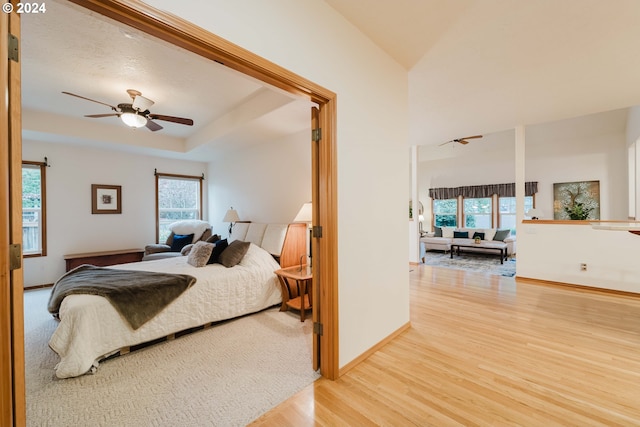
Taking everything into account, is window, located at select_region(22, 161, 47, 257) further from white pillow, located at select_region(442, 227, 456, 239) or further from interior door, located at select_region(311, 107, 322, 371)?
white pillow, located at select_region(442, 227, 456, 239)

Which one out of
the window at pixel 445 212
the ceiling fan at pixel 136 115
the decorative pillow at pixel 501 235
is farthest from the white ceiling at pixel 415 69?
the window at pixel 445 212

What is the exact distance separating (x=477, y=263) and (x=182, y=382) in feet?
21.8

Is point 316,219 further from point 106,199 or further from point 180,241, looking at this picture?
point 106,199

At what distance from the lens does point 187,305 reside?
8.84 ft

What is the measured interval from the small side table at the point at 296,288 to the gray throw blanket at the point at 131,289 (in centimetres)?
103

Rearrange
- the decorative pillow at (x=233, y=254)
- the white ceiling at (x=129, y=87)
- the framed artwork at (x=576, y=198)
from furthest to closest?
the framed artwork at (x=576, y=198) → the decorative pillow at (x=233, y=254) → the white ceiling at (x=129, y=87)

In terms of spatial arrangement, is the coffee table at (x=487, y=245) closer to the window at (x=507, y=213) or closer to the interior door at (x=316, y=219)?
the window at (x=507, y=213)

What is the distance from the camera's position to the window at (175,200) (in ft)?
19.1

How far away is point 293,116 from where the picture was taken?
3.51 meters

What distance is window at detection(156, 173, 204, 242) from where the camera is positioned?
5.82m

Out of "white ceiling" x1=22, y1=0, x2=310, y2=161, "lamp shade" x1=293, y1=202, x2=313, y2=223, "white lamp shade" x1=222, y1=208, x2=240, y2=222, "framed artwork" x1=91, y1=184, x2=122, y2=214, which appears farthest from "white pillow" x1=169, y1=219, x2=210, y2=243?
"lamp shade" x1=293, y1=202, x2=313, y2=223

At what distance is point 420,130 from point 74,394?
18.5 ft

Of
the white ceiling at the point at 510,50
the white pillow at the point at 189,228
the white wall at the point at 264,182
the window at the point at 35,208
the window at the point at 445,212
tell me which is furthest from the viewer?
the window at the point at 445,212

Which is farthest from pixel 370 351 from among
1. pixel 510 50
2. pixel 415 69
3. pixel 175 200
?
pixel 175 200
